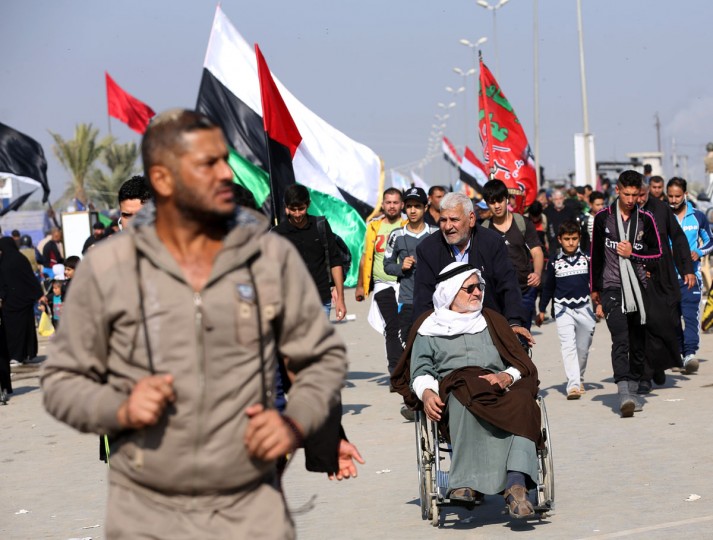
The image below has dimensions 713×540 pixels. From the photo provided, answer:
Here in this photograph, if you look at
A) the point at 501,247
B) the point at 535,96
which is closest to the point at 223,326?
the point at 501,247

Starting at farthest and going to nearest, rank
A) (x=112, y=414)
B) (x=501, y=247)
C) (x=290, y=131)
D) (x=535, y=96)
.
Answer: (x=535, y=96) < (x=290, y=131) < (x=501, y=247) < (x=112, y=414)

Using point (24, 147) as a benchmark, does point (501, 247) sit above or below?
below

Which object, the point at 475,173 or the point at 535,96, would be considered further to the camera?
the point at 535,96

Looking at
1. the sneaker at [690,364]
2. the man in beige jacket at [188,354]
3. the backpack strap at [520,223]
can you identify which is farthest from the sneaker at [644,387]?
the man in beige jacket at [188,354]

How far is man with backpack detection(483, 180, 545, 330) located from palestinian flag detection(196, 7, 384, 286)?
3.25 meters

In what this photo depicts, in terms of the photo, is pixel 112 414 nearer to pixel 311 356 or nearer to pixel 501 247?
pixel 311 356

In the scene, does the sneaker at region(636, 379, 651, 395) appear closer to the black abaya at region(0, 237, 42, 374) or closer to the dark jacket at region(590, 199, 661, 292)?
the dark jacket at region(590, 199, 661, 292)

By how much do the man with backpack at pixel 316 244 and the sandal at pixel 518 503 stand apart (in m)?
4.56

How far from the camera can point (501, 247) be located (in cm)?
872

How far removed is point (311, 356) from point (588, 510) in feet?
14.4

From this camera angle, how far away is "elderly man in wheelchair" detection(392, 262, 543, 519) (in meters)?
7.32

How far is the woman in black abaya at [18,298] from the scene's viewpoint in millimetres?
18125

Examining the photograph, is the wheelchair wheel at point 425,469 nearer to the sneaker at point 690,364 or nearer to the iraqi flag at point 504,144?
the sneaker at point 690,364

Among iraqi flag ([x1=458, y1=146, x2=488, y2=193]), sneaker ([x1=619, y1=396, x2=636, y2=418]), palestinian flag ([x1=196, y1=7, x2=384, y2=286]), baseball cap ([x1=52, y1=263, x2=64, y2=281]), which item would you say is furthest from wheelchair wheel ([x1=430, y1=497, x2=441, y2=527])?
iraqi flag ([x1=458, y1=146, x2=488, y2=193])
